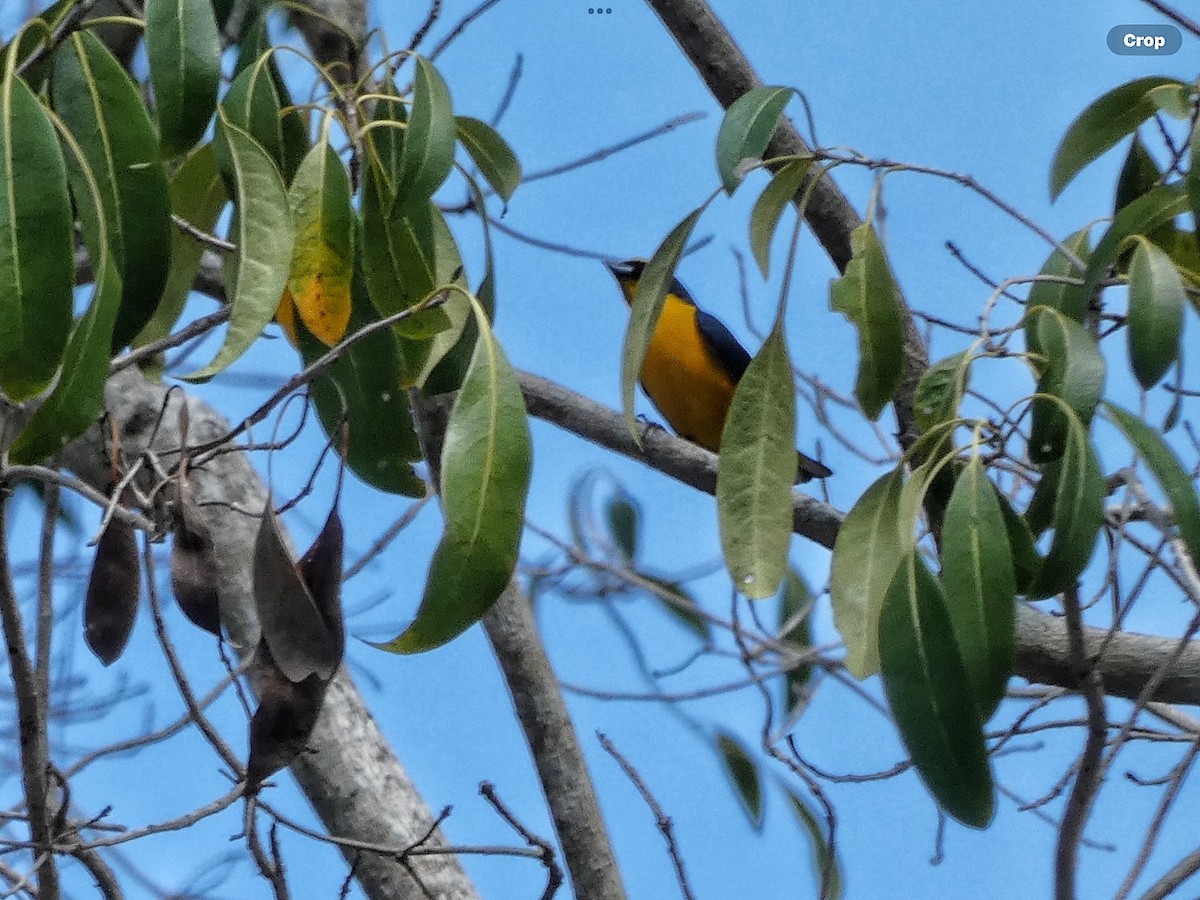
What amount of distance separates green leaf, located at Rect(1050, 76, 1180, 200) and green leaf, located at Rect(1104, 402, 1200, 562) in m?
0.42

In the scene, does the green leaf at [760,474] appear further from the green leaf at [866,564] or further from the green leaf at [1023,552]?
the green leaf at [1023,552]

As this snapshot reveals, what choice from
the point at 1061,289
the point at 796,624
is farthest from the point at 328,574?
the point at 796,624

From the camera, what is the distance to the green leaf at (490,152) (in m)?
1.48

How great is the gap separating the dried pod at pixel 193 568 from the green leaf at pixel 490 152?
1.66ft

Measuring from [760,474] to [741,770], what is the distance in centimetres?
143

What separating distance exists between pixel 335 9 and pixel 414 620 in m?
1.21

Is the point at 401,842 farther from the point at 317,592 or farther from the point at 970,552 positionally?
the point at 970,552

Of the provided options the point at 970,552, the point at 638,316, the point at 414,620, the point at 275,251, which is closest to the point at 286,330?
the point at 638,316

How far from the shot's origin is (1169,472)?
1.19 meters

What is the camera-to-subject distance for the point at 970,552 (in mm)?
1098

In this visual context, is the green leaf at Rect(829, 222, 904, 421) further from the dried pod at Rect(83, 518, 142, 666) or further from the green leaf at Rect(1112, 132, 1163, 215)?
the dried pod at Rect(83, 518, 142, 666)

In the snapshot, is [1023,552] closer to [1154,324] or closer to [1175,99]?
[1154,324]

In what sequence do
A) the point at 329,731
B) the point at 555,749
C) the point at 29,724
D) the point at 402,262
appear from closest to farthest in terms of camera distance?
1. the point at 402,262
2. the point at 29,724
3. the point at 555,749
4. the point at 329,731

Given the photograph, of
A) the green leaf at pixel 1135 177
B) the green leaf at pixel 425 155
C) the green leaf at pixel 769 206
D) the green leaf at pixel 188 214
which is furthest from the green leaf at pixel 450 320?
the green leaf at pixel 1135 177
